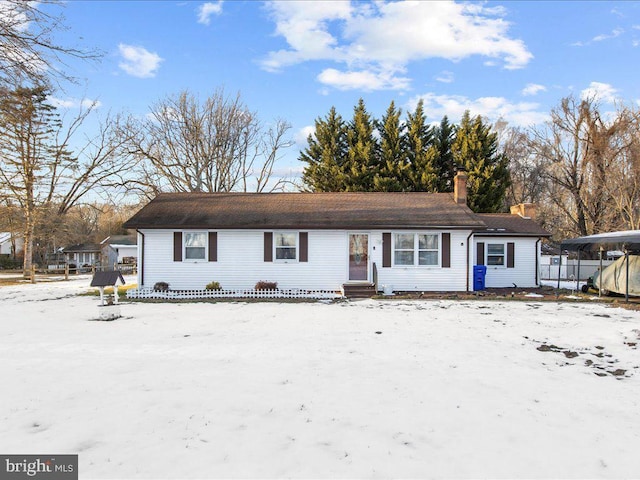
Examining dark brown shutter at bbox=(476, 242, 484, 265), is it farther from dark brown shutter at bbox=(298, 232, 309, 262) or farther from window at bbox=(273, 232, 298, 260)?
window at bbox=(273, 232, 298, 260)

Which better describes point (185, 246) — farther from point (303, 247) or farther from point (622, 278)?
point (622, 278)

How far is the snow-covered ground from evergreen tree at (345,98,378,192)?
20498 millimetres

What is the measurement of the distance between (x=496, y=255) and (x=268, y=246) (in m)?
10.9

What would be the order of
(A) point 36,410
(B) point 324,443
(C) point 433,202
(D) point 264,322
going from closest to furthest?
(B) point 324,443 → (A) point 36,410 → (D) point 264,322 → (C) point 433,202

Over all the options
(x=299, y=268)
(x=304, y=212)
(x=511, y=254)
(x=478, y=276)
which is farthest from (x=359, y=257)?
(x=511, y=254)

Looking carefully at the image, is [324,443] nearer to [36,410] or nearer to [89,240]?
[36,410]

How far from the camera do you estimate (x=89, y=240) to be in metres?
61.4

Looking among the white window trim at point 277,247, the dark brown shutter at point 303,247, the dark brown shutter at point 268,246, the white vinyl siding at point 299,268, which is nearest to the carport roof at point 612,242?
the white vinyl siding at point 299,268

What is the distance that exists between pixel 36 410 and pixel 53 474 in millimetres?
1635

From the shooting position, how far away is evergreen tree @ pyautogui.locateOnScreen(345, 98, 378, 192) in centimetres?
2931

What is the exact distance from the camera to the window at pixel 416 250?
1608 cm

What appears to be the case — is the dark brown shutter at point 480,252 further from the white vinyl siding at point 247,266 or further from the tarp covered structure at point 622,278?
the white vinyl siding at point 247,266

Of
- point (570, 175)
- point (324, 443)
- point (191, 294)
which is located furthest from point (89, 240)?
point (324, 443)

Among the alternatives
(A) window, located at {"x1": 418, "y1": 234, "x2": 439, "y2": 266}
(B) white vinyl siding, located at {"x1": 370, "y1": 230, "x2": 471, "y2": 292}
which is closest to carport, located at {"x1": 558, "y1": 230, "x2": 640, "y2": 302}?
(B) white vinyl siding, located at {"x1": 370, "y1": 230, "x2": 471, "y2": 292}
